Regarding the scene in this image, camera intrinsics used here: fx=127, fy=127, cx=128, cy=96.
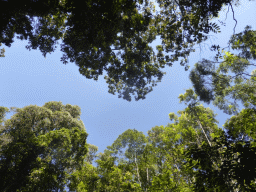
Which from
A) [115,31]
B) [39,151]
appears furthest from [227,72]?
[39,151]

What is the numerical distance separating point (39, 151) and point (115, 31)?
35.2ft

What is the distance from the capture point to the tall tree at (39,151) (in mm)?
7496

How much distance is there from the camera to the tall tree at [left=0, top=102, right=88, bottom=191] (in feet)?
24.6

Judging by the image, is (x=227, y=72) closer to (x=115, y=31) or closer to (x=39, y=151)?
(x=115, y=31)

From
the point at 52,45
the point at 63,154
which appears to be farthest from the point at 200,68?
the point at 63,154

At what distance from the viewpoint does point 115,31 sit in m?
7.18

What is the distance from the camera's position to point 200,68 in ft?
29.9

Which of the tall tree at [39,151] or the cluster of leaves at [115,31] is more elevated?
the cluster of leaves at [115,31]

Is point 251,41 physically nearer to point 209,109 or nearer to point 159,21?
point 159,21

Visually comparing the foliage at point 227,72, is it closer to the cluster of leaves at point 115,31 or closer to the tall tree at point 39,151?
the cluster of leaves at point 115,31

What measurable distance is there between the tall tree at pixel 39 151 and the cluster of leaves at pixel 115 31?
520cm

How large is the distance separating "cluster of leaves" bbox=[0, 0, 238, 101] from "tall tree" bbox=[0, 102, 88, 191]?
5197mm

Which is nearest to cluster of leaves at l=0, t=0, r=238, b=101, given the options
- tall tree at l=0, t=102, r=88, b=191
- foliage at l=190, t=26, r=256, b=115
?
foliage at l=190, t=26, r=256, b=115

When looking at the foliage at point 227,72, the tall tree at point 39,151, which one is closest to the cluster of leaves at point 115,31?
the foliage at point 227,72
